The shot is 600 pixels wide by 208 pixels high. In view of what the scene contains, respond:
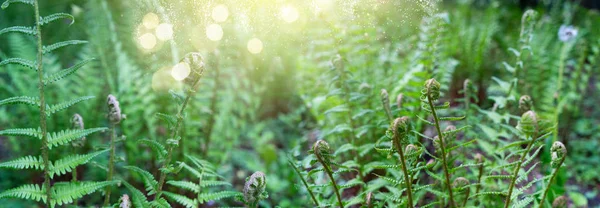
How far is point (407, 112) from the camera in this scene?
2.17 metres

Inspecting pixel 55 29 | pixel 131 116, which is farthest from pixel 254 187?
pixel 55 29

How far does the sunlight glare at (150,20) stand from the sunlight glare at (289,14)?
0.46 meters

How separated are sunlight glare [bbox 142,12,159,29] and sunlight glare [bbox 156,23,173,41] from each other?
0.02 meters

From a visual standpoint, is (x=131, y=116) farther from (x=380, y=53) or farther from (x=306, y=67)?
(x=380, y=53)

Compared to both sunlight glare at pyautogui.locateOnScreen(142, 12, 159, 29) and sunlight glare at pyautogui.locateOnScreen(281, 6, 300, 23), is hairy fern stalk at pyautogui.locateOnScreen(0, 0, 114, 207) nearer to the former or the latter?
sunlight glare at pyautogui.locateOnScreen(142, 12, 159, 29)

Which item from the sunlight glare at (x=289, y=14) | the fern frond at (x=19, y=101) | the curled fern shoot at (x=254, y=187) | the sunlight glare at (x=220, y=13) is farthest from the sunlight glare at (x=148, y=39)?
the curled fern shoot at (x=254, y=187)

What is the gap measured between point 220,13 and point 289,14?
0.26 meters

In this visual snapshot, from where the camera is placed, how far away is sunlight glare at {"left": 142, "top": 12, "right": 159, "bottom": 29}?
69.8 inches

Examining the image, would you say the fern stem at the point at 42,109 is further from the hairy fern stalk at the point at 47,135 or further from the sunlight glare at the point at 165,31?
the sunlight glare at the point at 165,31

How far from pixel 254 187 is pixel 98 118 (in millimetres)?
1882

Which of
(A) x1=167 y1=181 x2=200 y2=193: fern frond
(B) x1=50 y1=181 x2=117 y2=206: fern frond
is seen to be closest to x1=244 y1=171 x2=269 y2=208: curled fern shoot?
(A) x1=167 y1=181 x2=200 y2=193: fern frond

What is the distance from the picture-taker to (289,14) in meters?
1.86

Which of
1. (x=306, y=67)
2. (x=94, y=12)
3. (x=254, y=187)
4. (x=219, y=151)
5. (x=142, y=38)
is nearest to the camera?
(x=254, y=187)

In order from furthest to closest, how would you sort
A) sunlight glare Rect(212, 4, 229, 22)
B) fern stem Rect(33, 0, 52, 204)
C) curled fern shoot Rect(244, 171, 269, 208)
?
sunlight glare Rect(212, 4, 229, 22)
fern stem Rect(33, 0, 52, 204)
curled fern shoot Rect(244, 171, 269, 208)
